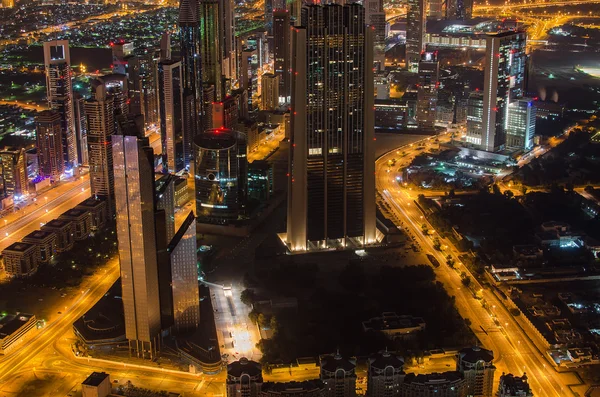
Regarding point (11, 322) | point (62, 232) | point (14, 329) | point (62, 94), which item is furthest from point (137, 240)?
point (62, 94)

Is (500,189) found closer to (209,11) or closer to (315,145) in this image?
(315,145)

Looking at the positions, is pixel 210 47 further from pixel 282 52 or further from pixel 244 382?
pixel 244 382

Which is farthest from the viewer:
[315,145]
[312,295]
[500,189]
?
[500,189]

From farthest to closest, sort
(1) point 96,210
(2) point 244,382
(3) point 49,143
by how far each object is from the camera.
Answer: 1. (3) point 49,143
2. (1) point 96,210
3. (2) point 244,382

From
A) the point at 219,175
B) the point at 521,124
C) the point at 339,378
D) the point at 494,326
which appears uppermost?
the point at 219,175

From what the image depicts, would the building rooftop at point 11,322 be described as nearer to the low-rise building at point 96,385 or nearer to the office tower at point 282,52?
the low-rise building at point 96,385

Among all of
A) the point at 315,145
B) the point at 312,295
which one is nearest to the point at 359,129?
the point at 315,145

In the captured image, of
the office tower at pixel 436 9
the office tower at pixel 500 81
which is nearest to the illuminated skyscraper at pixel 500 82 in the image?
the office tower at pixel 500 81
